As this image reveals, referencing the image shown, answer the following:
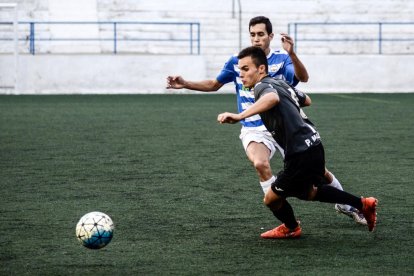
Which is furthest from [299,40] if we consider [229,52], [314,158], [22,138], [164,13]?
[314,158]

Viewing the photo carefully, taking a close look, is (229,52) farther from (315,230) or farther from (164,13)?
(315,230)

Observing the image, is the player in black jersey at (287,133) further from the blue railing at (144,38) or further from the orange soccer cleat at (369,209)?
the blue railing at (144,38)

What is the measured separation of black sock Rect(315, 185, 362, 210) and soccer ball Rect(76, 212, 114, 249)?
1634 mm

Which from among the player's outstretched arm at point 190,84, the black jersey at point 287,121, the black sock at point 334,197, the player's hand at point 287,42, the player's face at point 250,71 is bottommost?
the black sock at point 334,197

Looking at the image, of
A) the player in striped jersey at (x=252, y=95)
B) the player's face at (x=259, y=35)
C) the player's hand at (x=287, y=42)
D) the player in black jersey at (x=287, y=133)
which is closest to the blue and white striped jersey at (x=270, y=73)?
the player in striped jersey at (x=252, y=95)

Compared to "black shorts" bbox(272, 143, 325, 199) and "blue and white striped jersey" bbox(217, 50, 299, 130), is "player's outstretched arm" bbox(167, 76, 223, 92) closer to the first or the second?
"blue and white striped jersey" bbox(217, 50, 299, 130)

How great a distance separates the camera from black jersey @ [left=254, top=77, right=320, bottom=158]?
6.67m

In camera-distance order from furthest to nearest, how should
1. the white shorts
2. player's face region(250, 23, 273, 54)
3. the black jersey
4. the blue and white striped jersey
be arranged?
the blue and white striped jersey
player's face region(250, 23, 273, 54)
the white shorts
the black jersey

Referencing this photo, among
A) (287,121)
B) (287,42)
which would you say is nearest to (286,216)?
(287,121)

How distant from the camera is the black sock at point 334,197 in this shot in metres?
6.99

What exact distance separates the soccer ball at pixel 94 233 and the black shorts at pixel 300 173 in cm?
130

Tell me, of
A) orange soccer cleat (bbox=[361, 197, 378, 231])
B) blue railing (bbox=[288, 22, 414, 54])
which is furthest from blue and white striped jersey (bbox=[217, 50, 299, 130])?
blue railing (bbox=[288, 22, 414, 54])

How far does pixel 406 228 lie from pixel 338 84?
736 inches

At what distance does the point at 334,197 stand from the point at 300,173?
446mm
